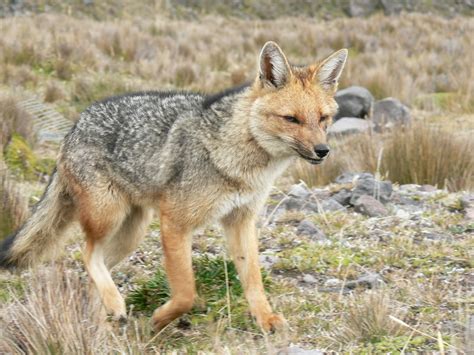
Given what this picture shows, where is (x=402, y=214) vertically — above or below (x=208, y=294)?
below

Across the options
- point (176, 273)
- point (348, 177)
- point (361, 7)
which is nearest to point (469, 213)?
point (348, 177)

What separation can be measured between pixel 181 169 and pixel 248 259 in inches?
25.8

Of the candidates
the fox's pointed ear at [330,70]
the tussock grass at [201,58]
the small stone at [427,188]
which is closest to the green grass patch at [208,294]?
the fox's pointed ear at [330,70]

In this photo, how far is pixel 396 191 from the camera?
23.3ft

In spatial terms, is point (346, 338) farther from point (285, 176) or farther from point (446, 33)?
point (446, 33)

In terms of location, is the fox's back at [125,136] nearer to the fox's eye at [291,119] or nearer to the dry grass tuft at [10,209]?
the fox's eye at [291,119]

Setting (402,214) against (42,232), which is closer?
(42,232)

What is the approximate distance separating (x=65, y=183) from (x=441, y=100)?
9464mm

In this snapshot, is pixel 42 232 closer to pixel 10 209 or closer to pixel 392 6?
pixel 10 209

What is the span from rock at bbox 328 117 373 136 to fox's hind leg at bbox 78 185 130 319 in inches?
234

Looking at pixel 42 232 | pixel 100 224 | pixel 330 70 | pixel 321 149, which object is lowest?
pixel 42 232

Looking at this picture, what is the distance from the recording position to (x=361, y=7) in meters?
34.8

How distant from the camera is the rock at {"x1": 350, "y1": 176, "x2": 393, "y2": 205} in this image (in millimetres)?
6688

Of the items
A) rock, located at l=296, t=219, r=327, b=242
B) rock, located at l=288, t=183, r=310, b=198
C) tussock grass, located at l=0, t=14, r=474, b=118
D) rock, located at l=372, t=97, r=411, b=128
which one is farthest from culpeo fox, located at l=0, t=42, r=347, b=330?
rock, located at l=372, t=97, r=411, b=128
